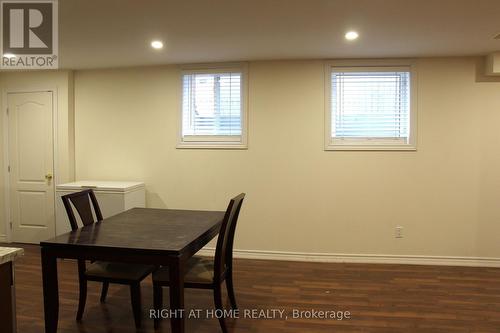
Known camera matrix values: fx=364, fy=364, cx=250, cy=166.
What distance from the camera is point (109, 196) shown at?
4.12 m

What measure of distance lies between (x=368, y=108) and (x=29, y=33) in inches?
135

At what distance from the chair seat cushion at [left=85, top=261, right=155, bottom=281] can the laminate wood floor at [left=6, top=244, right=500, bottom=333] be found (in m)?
0.42

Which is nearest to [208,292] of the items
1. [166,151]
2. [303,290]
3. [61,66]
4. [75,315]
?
[303,290]

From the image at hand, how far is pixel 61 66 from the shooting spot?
4406mm

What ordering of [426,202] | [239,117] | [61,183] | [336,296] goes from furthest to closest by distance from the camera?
[61,183] < [239,117] < [426,202] < [336,296]

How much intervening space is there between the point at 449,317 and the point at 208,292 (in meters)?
1.97

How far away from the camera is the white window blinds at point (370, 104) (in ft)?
13.5

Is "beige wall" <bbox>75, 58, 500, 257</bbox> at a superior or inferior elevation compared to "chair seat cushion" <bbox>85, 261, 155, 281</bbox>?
superior

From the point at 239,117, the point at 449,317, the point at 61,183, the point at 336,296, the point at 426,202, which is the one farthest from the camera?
the point at 61,183

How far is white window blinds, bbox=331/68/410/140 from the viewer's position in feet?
13.5

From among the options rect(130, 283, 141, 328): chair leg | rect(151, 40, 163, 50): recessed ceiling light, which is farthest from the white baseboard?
rect(151, 40, 163, 50): recessed ceiling light

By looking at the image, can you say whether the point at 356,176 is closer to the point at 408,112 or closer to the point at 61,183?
the point at 408,112

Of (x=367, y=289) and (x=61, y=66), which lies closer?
(x=367, y=289)

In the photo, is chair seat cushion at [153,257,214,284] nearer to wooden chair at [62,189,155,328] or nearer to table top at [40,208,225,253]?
wooden chair at [62,189,155,328]
